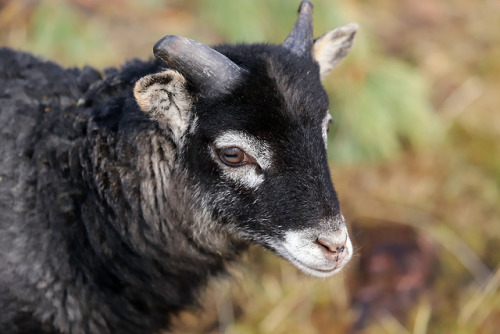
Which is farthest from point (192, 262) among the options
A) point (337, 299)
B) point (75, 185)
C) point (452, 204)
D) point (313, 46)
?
point (452, 204)

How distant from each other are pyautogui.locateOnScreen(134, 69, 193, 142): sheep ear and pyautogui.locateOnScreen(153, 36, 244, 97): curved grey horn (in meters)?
0.08

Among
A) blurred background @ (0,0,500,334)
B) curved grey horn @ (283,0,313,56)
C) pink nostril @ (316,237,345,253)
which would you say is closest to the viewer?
pink nostril @ (316,237,345,253)

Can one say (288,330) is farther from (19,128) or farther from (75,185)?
(19,128)

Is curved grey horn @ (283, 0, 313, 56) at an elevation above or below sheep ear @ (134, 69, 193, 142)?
above

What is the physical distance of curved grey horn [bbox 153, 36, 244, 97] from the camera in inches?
153

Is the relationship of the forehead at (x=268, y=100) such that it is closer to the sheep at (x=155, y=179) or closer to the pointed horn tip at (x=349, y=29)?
the sheep at (x=155, y=179)

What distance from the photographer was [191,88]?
4133 millimetres

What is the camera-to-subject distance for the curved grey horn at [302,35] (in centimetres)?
464

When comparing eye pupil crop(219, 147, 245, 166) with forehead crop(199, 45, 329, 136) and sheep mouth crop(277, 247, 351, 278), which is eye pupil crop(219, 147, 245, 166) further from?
sheep mouth crop(277, 247, 351, 278)

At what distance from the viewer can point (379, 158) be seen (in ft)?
28.7

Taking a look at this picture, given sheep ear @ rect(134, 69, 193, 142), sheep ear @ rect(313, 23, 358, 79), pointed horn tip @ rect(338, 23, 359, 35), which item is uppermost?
pointed horn tip @ rect(338, 23, 359, 35)

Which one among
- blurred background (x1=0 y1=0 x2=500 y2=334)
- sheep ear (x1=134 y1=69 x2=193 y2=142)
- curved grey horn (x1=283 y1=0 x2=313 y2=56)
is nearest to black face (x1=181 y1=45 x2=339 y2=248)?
sheep ear (x1=134 y1=69 x2=193 y2=142)

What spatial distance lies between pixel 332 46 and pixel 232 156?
1.68 meters

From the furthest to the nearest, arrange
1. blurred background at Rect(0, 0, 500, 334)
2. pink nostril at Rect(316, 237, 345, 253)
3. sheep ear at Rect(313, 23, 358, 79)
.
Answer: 1. blurred background at Rect(0, 0, 500, 334)
2. sheep ear at Rect(313, 23, 358, 79)
3. pink nostril at Rect(316, 237, 345, 253)
